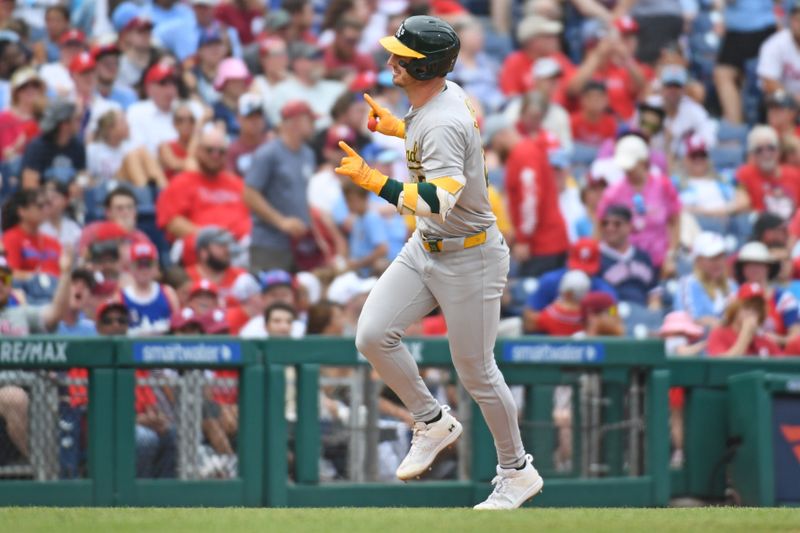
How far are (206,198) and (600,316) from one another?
121 inches

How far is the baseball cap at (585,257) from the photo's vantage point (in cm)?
1188

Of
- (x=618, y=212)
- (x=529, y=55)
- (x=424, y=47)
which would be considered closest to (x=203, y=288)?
(x=618, y=212)

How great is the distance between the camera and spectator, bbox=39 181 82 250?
11.2 meters

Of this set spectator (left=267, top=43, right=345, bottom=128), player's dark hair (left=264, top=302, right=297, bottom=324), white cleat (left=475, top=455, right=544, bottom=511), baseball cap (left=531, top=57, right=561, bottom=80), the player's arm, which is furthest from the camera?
baseball cap (left=531, top=57, right=561, bottom=80)

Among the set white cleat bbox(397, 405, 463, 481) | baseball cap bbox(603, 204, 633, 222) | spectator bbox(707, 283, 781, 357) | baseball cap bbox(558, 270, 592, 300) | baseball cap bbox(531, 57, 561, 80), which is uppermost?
baseball cap bbox(531, 57, 561, 80)

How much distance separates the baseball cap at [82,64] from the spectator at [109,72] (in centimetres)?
9

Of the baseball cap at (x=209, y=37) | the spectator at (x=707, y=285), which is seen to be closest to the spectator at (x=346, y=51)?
the baseball cap at (x=209, y=37)

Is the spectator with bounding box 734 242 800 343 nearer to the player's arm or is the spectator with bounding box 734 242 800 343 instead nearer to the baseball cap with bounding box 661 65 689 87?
the baseball cap with bounding box 661 65 689 87

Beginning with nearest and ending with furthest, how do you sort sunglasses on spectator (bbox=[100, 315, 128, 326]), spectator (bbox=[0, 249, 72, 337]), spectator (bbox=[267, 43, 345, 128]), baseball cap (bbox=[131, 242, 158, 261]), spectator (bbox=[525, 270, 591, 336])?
sunglasses on spectator (bbox=[100, 315, 128, 326])
spectator (bbox=[0, 249, 72, 337])
baseball cap (bbox=[131, 242, 158, 261])
spectator (bbox=[525, 270, 591, 336])
spectator (bbox=[267, 43, 345, 128])

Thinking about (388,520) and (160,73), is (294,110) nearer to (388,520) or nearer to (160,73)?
(160,73)

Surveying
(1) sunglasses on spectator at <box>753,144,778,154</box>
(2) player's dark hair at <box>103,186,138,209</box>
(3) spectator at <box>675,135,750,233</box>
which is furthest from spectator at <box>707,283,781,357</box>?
(2) player's dark hair at <box>103,186,138,209</box>

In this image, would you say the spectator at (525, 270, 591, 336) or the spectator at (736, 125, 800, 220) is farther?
the spectator at (736, 125, 800, 220)

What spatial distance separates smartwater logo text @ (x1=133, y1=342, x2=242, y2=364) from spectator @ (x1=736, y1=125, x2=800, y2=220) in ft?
20.4

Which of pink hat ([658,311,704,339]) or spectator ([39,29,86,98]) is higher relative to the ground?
spectator ([39,29,86,98])
